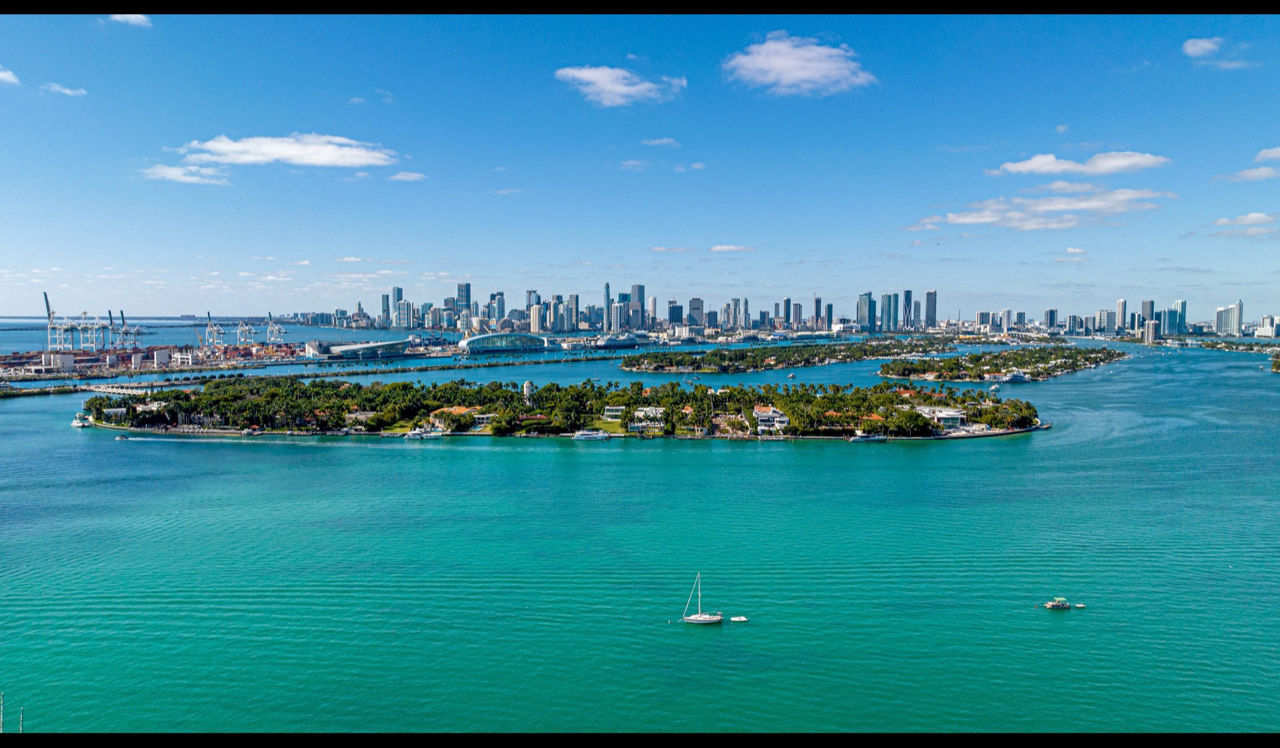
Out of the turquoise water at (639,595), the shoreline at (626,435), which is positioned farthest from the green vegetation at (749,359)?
the turquoise water at (639,595)

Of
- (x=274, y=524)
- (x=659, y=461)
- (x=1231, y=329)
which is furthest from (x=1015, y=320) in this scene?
(x=274, y=524)

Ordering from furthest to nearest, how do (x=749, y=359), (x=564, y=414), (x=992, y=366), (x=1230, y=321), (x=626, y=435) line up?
(x=1230, y=321), (x=749, y=359), (x=992, y=366), (x=564, y=414), (x=626, y=435)

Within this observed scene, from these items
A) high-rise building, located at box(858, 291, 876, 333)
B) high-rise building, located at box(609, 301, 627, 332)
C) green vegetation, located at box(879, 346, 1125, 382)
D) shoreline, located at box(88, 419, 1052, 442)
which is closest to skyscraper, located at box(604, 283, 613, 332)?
high-rise building, located at box(609, 301, 627, 332)

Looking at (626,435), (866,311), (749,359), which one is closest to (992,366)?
(749,359)

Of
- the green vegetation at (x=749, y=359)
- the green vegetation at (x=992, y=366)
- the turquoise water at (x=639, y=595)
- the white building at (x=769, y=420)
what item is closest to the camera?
the turquoise water at (x=639, y=595)

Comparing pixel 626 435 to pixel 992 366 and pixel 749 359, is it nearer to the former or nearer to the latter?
pixel 992 366

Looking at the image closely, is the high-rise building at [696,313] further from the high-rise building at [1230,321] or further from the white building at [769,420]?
the white building at [769,420]

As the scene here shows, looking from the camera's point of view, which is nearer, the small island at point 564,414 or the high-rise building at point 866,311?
the small island at point 564,414
